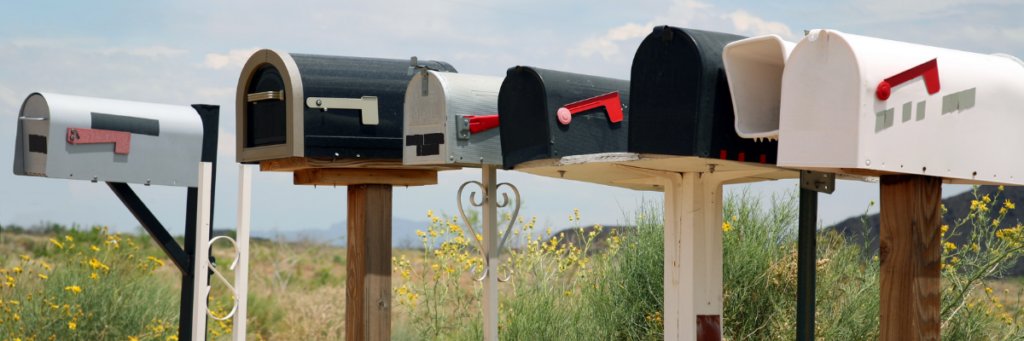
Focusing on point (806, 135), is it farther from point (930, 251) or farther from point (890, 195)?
point (930, 251)

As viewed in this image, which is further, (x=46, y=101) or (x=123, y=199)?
(x=123, y=199)

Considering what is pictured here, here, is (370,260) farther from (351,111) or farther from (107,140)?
(107,140)

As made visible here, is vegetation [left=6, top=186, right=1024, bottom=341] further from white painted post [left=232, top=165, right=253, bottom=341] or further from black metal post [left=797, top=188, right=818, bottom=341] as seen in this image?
black metal post [left=797, top=188, right=818, bottom=341]

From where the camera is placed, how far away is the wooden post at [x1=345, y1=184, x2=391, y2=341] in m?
3.63

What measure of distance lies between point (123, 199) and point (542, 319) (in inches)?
87.1

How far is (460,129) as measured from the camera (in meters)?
2.90

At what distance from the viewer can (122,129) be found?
365 cm

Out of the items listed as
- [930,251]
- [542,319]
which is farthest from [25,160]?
[930,251]

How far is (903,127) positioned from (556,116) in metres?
1.03

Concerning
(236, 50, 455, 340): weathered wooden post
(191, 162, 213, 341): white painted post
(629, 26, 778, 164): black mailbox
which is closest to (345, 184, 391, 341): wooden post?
(236, 50, 455, 340): weathered wooden post

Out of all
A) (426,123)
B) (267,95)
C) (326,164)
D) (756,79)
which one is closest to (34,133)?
(267,95)

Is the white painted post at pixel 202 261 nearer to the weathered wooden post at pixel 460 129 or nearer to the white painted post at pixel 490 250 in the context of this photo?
the weathered wooden post at pixel 460 129

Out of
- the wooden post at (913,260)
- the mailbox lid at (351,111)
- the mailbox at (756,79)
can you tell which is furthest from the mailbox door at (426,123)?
the wooden post at (913,260)

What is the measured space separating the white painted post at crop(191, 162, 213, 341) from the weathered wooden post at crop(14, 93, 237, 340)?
0.62 m
